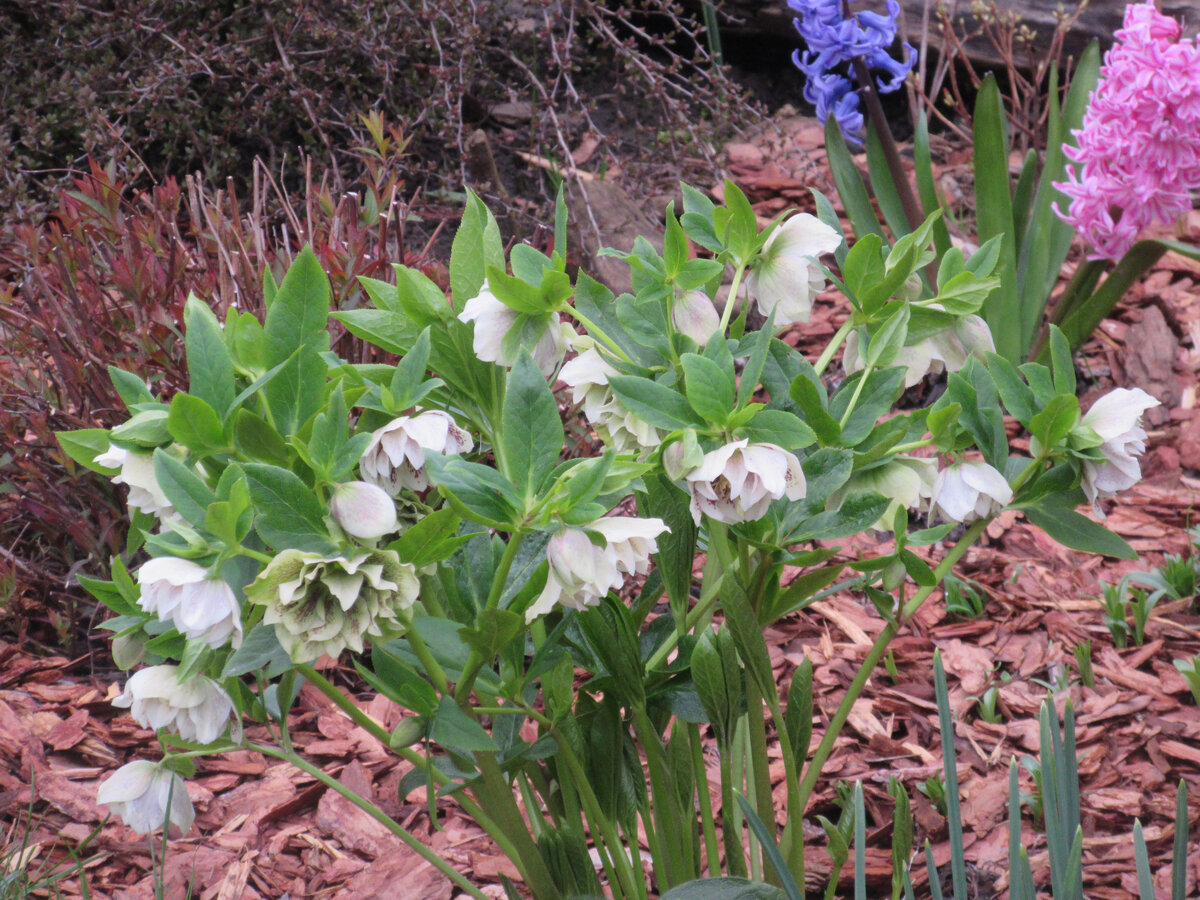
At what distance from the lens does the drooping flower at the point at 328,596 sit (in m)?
0.68

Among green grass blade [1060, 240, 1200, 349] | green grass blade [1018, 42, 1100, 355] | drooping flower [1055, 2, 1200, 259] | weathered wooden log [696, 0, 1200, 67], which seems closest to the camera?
drooping flower [1055, 2, 1200, 259]

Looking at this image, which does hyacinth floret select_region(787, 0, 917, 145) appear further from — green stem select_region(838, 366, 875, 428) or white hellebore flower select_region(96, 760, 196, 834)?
white hellebore flower select_region(96, 760, 196, 834)

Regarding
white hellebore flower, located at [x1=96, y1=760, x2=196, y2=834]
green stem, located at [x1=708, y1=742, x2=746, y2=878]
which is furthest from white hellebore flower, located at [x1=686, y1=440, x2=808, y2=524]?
white hellebore flower, located at [x1=96, y1=760, x2=196, y2=834]

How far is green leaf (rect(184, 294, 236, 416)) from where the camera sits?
77cm

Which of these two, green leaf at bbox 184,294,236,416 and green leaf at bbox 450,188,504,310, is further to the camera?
green leaf at bbox 450,188,504,310

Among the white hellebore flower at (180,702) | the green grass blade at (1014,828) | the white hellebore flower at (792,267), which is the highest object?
the white hellebore flower at (792,267)

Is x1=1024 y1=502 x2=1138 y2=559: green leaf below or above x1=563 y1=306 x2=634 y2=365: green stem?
below

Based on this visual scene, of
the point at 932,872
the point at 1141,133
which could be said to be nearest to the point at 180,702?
the point at 932,872

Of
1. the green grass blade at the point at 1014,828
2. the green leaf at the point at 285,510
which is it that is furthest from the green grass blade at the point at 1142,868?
the green leaf at the point at 285,510

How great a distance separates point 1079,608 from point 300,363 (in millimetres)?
1644

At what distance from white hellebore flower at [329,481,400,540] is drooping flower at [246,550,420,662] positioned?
19 millimetres

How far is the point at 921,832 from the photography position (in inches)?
57.1

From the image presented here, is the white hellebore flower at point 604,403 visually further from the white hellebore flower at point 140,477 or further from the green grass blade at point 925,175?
the green grass blade at point 925,175

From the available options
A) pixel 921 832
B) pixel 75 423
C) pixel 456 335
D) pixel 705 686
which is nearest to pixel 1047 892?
pixel 921 832
